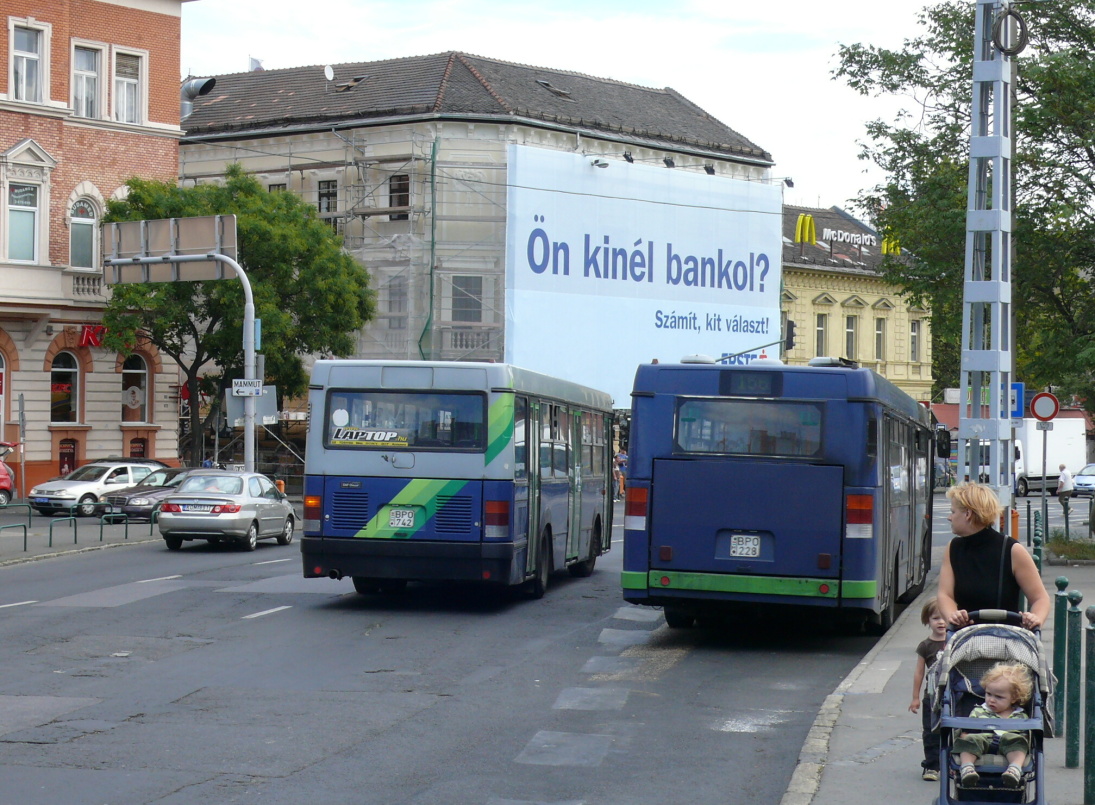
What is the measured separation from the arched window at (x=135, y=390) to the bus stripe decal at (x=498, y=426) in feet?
108

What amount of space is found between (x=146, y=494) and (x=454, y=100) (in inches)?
982

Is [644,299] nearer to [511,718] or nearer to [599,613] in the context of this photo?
[599,613]

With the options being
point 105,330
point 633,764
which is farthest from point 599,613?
point 105,330

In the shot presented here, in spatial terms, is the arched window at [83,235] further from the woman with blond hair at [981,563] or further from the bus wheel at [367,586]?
the woman with blond hair at [981,563]

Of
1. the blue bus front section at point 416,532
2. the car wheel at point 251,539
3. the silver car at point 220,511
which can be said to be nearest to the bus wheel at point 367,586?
the blue bus front section at point 416,532

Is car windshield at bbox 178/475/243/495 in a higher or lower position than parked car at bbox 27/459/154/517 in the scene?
higher

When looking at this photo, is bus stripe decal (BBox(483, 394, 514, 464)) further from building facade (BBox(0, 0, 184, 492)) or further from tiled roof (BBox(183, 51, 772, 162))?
tiled roof (BBox(183, 51, 772, 162))

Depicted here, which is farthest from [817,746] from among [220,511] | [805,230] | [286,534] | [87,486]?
[805,230]

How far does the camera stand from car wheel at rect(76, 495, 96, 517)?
3756 centimetres

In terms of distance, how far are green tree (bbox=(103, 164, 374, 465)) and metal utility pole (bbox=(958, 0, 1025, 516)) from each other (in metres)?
27.2

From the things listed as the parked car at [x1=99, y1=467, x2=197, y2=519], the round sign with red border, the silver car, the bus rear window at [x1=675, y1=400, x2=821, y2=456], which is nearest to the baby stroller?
the bus rear window at [x1=675, y1=400, x2=821, y2=456]

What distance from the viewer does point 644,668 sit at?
13164 mm

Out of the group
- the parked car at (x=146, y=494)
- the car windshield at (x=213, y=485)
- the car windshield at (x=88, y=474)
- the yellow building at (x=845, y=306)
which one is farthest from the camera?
the yellow building at (x=845, y=306)

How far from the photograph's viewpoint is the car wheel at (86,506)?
37562 millimetres
